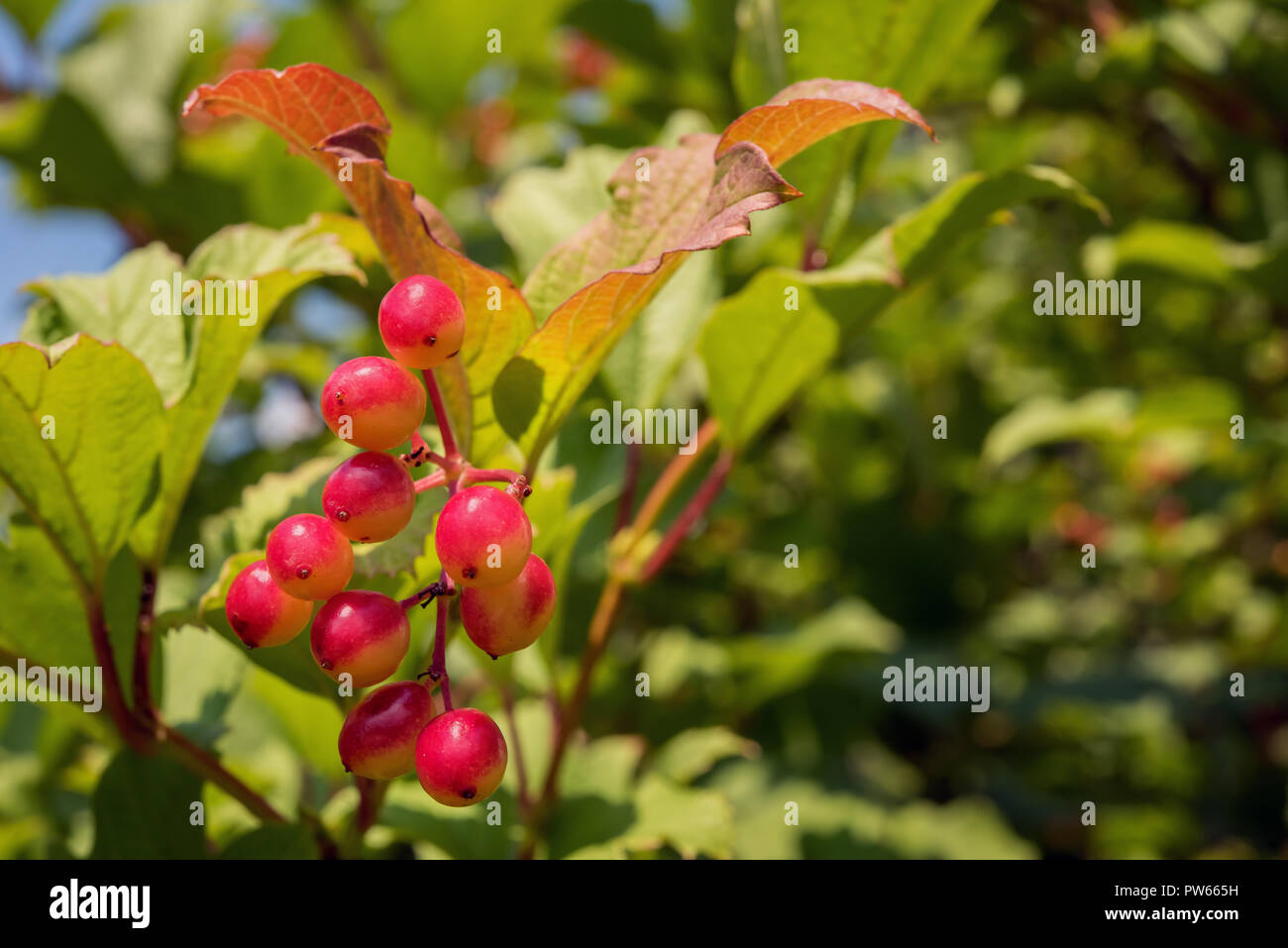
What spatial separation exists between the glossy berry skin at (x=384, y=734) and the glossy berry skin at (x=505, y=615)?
0.06m

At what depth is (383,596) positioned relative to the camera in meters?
0.49

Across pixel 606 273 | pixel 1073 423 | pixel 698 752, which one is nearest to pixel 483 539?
pixel 606 273

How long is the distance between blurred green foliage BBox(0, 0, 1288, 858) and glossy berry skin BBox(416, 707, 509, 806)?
0.12 metres

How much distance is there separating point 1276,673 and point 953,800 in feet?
2.12

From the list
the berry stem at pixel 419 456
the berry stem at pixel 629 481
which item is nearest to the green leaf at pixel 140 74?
the berry stem at pixel 629 481

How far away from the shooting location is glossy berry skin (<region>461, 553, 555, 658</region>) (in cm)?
48

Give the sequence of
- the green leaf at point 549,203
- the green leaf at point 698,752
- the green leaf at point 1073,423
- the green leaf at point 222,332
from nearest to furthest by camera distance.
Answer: the green leaf at point 222,332
the green leaf at point 549,203
the green leaf at point 698,752
the green leaf at point 1073,423

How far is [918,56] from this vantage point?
812mm

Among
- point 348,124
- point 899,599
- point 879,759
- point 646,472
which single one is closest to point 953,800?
point 879,759

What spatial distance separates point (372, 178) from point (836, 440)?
149 centimetres

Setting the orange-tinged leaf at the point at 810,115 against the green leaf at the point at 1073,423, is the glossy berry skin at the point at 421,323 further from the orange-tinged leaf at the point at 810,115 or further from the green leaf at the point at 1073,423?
the green leaf at the point at 1073,423

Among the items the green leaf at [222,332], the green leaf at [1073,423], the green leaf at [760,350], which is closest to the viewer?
the green leaf at [222,332]

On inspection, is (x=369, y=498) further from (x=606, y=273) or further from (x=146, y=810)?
(x=146, y=810)

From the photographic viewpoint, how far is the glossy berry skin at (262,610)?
0.50 meters
